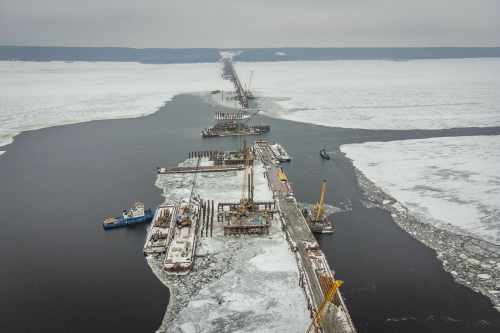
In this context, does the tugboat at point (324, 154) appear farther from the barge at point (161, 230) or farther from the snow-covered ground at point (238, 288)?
the barge at point (161, 230)

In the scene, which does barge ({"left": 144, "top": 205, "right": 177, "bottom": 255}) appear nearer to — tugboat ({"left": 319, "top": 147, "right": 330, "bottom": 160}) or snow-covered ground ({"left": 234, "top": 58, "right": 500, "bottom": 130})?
tugboat ({"left": 319, "top": 147, "right": 330, "bottom": 160})

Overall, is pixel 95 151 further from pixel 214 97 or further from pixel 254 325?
pixel 214 97

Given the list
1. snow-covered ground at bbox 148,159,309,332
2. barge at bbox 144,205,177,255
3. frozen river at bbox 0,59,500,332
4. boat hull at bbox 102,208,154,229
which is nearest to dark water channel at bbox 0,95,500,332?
frozen river at bbox 0,59,500,332

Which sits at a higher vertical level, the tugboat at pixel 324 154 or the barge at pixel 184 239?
the tugboat at pixel 324 154

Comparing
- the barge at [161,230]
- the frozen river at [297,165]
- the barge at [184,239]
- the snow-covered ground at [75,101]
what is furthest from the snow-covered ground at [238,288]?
the snow-covered ground at [75,101]

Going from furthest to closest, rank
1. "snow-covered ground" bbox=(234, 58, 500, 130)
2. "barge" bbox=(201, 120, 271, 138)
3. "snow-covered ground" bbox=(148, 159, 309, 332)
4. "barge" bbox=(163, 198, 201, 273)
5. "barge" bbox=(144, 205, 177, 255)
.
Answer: "snow-covered ground" bbox=(234, 58, 500, 130) < "barge" bbox=(201, 120, 271, 138) < "barge" bbox=(144, 205, 177, 255) < "barge" bbox=(163, 198, 201, 273) < "snow-covered ground" bbox=(148, 159, 309, 332)

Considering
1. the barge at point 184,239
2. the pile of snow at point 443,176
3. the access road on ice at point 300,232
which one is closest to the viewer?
the access road on ice at point 300,232

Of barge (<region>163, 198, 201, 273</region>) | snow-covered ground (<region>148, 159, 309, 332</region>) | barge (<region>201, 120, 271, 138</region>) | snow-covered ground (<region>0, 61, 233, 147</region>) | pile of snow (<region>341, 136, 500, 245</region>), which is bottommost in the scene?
snow-covered ground (<region>148, 159, 309, 332</region>)
